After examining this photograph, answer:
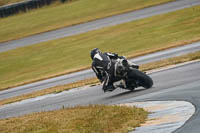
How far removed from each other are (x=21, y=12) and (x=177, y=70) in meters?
31.9

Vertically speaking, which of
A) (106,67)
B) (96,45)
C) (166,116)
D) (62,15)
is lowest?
(96,45)

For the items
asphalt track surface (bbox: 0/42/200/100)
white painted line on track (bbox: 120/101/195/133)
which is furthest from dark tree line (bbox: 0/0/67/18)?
white painted line on track (bbox: 120/101/195/133)

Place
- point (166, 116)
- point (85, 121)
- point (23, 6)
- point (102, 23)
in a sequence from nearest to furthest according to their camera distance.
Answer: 1. point (166, 116)
2. point (85, 121)
3. point (102, 23)
4. point (23, 6)

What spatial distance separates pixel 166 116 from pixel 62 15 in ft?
111

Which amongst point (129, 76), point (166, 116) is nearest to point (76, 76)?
point (129, 76)

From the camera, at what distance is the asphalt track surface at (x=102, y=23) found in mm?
37281

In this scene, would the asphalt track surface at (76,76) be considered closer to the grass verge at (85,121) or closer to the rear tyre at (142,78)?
the rear tyre at (142,78)

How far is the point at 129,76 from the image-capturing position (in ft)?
51.6

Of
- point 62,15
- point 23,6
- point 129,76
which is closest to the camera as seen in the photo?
point 129,76

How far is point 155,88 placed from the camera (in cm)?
1580

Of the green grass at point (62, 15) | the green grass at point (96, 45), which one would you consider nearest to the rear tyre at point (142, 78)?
the green grass at point (96, 45)

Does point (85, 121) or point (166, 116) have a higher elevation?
point (166, 116)

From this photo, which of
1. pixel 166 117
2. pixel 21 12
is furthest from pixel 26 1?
pixel 166 117

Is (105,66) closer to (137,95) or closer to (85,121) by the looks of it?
(137,95)
